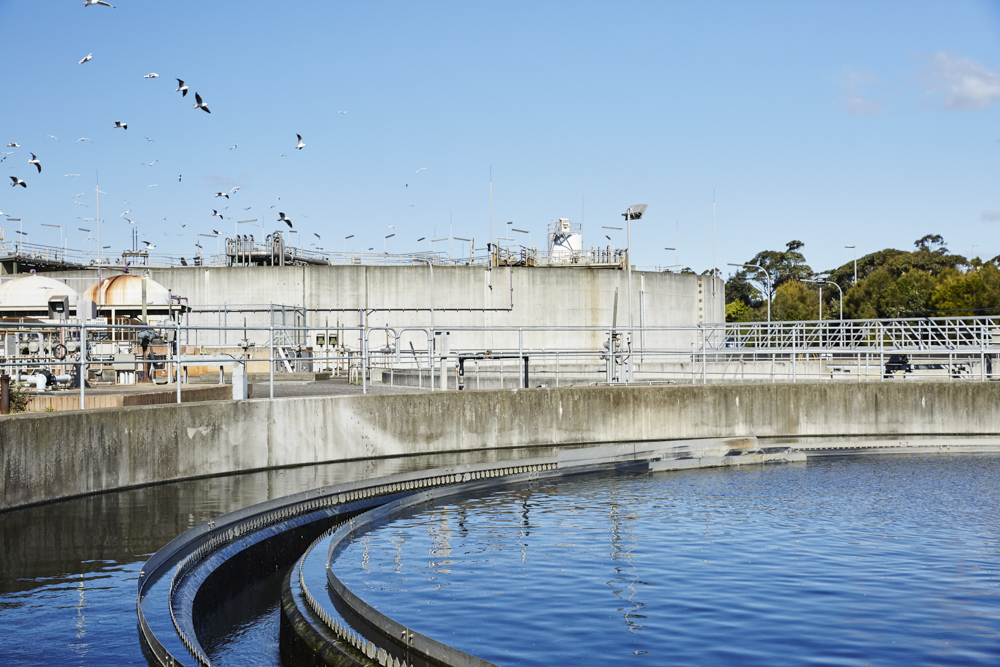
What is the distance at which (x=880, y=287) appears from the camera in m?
98.1

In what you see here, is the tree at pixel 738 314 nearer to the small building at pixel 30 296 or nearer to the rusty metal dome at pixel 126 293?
the rusty metal dome at pixel 126 293

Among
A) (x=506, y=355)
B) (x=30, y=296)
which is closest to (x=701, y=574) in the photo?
(x=506, y=355)

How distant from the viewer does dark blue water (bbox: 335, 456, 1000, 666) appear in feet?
20.9

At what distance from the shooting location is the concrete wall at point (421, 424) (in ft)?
38.7

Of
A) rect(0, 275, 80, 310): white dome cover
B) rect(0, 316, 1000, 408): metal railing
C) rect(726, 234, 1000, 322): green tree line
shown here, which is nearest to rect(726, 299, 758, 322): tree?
rect(726, 234, 1000, 322): green tree line

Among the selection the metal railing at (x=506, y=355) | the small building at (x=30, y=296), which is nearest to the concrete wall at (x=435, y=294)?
the metal railing at (x=506, y=355)

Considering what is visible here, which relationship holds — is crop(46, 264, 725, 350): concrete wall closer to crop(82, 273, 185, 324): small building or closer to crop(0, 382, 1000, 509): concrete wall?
crop(82, 273, 185, 324): small building

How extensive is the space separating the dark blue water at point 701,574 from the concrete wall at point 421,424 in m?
3.92

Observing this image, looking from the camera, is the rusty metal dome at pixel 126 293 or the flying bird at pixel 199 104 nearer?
the flying bird at pixel 199 104

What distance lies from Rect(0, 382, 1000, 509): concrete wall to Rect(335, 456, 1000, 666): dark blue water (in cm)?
392

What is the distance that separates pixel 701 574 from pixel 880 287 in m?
98.4

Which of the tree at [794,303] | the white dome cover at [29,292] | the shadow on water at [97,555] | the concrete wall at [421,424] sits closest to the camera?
the shadow on water at [97,555]

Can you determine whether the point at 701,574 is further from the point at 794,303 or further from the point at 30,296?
the point at 794,303

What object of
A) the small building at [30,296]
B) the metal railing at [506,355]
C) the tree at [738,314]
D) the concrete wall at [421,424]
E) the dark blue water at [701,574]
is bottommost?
the dark blue water at [701,574]
